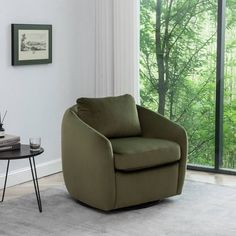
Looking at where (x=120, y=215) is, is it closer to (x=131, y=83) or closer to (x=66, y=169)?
(x=66, y=169)

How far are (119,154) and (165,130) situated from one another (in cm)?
67

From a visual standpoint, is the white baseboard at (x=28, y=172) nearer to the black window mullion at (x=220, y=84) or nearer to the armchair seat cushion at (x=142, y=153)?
the armchair seat cushion at (x=142, y=153)

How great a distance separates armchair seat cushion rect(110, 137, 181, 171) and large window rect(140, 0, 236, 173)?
122 centimetres

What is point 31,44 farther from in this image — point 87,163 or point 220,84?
point 220,84

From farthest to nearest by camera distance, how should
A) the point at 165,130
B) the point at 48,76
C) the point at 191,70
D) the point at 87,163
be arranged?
the point at 191,70
the point at 48,76
the point at 165,130
the point at 87,163

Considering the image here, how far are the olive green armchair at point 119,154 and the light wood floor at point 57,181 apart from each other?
49 cm

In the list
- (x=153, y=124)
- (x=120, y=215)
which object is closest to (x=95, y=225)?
(x=120, y=215)

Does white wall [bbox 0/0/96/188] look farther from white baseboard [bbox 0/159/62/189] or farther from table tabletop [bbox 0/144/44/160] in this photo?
table tabletop [bbox 0/144/44/160]

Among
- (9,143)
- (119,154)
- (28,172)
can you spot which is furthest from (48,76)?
(119,154)

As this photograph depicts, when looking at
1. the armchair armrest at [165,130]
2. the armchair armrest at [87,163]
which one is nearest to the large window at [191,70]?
the armchair armrest at [165,130]

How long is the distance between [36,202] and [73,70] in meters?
1.70

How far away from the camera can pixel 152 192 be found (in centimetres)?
412

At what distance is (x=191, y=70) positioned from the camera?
17.8 feet

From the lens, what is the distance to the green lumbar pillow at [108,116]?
169 inches
